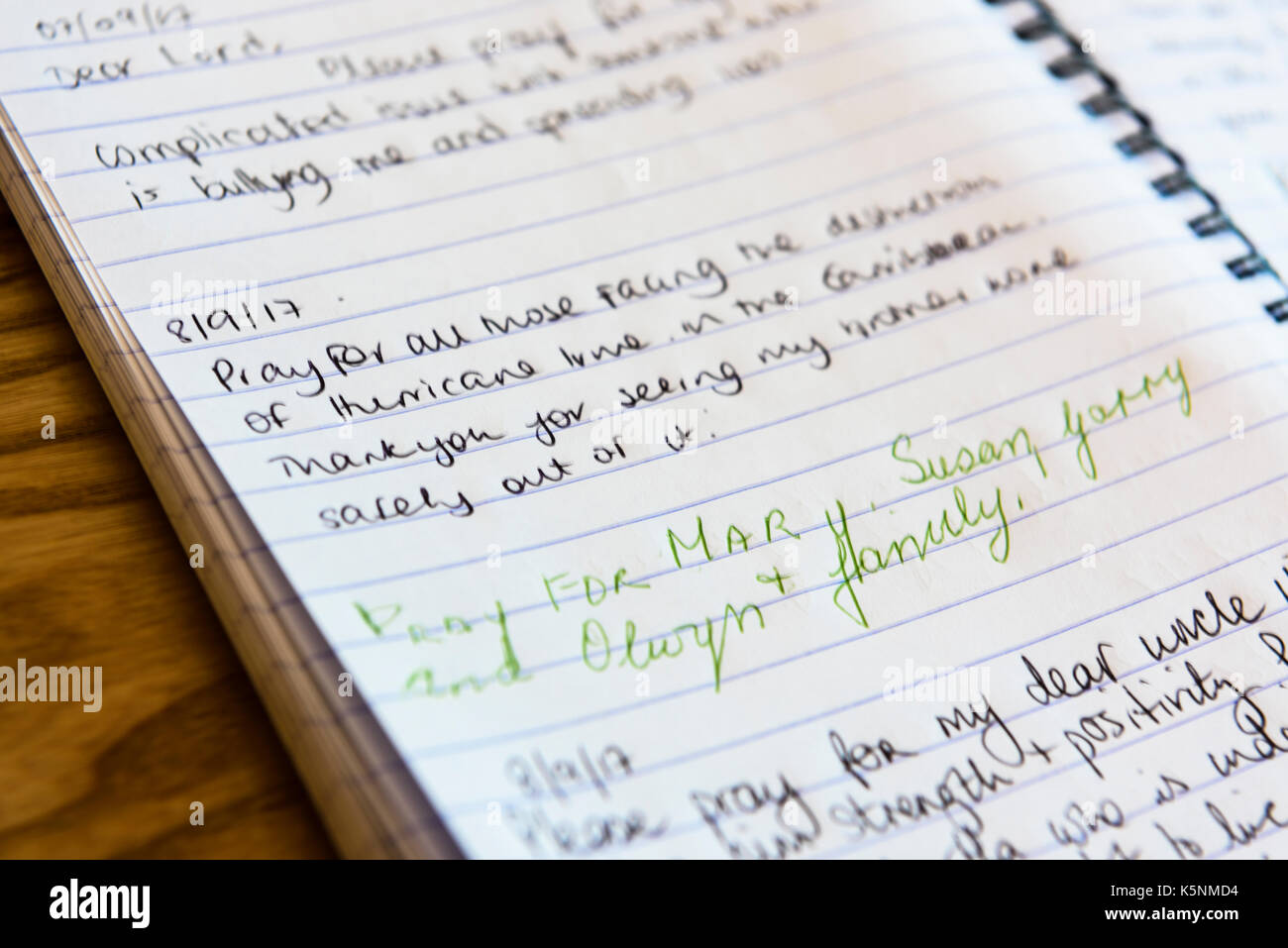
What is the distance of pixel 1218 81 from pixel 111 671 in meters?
0.54

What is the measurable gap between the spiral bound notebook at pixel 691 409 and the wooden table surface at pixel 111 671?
2cm

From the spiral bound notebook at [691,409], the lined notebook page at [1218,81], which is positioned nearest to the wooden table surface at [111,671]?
the spiral bound notebook at [691,409]

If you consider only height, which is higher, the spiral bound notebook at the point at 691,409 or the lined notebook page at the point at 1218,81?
the lined notebook page at the point at 1218,81

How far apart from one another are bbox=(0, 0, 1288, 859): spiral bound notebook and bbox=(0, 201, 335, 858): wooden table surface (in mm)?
15

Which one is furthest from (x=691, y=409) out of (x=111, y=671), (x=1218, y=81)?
(x=1218, y=81)

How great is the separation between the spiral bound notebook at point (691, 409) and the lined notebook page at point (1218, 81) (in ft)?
0.04

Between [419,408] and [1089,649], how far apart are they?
23 cm

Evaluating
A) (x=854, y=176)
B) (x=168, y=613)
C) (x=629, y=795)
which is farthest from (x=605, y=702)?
(x=854, y=176)

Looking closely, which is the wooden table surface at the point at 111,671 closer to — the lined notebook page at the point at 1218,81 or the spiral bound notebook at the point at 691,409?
the spiral bound notebook at the point at 691,409

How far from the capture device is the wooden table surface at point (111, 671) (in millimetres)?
277

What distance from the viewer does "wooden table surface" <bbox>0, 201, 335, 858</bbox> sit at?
28 centimetres

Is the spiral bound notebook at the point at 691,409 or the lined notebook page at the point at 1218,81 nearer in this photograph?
the spiral bound notebook at the point at 691,409

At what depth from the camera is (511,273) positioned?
0.37 meters

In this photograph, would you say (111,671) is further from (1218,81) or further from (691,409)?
(1218,81)
